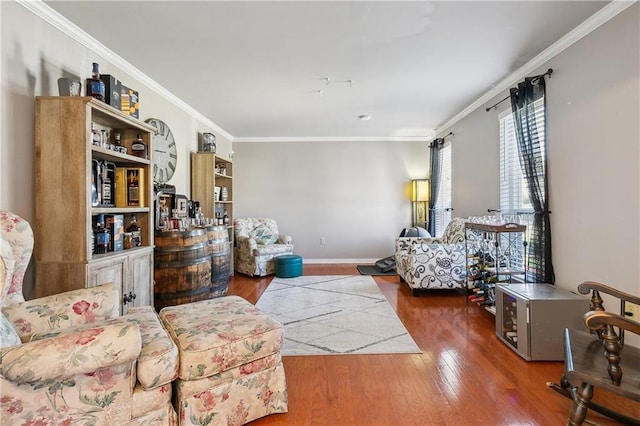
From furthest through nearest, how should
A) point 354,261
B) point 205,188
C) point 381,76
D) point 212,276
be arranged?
point 354,261
point 205,188
point 212,276
point 381,76

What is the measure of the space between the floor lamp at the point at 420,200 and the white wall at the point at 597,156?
3.08 meters

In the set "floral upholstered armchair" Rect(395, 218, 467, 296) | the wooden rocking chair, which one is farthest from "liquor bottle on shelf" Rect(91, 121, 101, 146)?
"floral upholstered armchair" Rect(395, 218, 467, 296)

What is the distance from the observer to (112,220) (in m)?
2.19

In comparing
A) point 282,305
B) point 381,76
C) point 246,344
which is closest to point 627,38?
point 381,76

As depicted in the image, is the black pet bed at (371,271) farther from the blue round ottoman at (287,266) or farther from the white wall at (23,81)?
the white wall at (23,81)

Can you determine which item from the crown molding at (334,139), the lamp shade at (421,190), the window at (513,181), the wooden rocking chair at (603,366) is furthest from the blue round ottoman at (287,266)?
the wooden rocking chair at (603,366)

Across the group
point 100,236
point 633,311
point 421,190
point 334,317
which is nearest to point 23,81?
point 100,236

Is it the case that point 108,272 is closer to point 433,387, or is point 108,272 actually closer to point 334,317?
point 334,317

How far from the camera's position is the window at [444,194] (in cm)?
501

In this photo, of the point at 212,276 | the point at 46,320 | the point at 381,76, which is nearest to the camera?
the point at 46,320

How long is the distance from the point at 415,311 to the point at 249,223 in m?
3.28

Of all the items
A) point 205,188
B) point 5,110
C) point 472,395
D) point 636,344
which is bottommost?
point 472,395

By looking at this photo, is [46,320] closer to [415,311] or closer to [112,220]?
[112,220]

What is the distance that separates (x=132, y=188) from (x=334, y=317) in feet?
7.06
